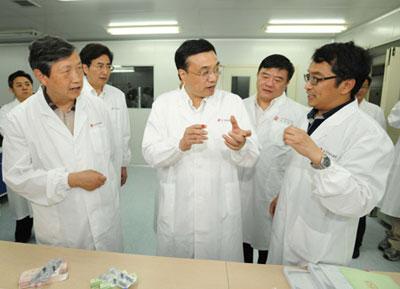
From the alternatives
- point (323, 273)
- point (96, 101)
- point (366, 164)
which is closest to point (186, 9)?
point (96, 101)

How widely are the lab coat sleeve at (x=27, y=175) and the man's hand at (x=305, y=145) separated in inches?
40.8

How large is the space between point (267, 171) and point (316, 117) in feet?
2.73

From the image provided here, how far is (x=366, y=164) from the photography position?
43.1 inches

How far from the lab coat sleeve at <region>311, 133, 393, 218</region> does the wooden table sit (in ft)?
1.17

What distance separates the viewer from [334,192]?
3.39ft

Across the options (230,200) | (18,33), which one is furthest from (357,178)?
(18,33)

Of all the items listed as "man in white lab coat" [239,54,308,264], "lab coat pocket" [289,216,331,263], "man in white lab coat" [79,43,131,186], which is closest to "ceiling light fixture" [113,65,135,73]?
"man in white lab coat" [79,43,131,186]

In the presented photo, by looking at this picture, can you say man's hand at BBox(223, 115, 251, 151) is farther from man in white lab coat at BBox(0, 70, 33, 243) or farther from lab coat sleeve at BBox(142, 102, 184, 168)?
man in white lab coat at BBox(0, 70, 33, 243)

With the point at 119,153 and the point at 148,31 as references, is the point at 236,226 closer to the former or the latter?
the point at 119,153

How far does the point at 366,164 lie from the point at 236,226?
29.4 inches

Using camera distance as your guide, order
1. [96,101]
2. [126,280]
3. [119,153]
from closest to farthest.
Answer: [126,280] → [96,101] → [119,153]

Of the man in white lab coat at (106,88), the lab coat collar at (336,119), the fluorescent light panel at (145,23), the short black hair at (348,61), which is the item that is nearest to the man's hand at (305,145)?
the lab coat collar at (336,119)

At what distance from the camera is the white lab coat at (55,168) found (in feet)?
4.39

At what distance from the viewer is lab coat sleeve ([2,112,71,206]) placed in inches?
51.4
